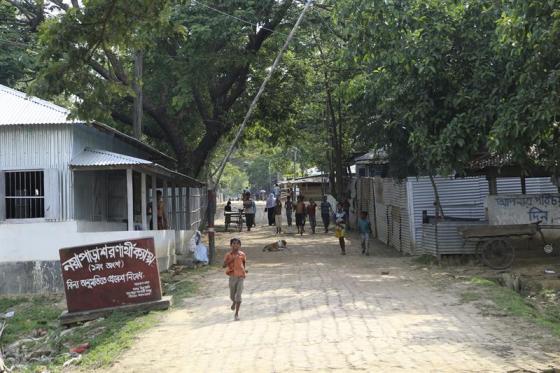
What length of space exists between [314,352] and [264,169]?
313ft

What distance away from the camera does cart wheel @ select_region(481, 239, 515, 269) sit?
1466 centimetres

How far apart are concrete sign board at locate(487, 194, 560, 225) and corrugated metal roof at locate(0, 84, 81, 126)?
10.7 metres

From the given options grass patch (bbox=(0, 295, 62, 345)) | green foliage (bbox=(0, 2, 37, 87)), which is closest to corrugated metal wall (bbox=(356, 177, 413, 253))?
grass patch (bbox=(0, 295, 62, 345))

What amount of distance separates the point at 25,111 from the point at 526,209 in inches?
501

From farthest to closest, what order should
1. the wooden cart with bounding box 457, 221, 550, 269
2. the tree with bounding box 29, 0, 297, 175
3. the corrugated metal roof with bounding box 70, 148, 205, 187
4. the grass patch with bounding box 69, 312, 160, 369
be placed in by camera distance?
the wooden cart with bounding box 457, 221, 550, 269 < the corrugated metal roof with bounding box 70, 148, 205, 187 < the tree with bounding box 29, 0, 297, 175 < the grass patch with bounding box 69, 312, 160, 369

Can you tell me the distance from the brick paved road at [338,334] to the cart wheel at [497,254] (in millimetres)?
1910

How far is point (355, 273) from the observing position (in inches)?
595

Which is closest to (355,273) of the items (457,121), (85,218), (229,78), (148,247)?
(457,121)

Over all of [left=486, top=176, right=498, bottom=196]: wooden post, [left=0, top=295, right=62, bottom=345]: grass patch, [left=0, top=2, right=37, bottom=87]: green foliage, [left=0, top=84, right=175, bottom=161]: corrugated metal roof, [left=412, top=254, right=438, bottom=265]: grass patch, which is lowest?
[left=0, top=295, right=62, bottom=345]: grass patch

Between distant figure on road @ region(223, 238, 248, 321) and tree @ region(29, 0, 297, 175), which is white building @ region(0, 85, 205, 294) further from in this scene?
distant figure on road @ region(223, 238, 248, 321)

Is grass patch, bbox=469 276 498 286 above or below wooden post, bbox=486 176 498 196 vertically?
below

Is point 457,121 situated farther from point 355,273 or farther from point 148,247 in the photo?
point 148,247

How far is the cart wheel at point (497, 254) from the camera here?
14656 millimetres

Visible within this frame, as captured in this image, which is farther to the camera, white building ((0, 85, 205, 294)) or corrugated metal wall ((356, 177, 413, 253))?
corrugated metal wall ((356, 177, 413, 253))
